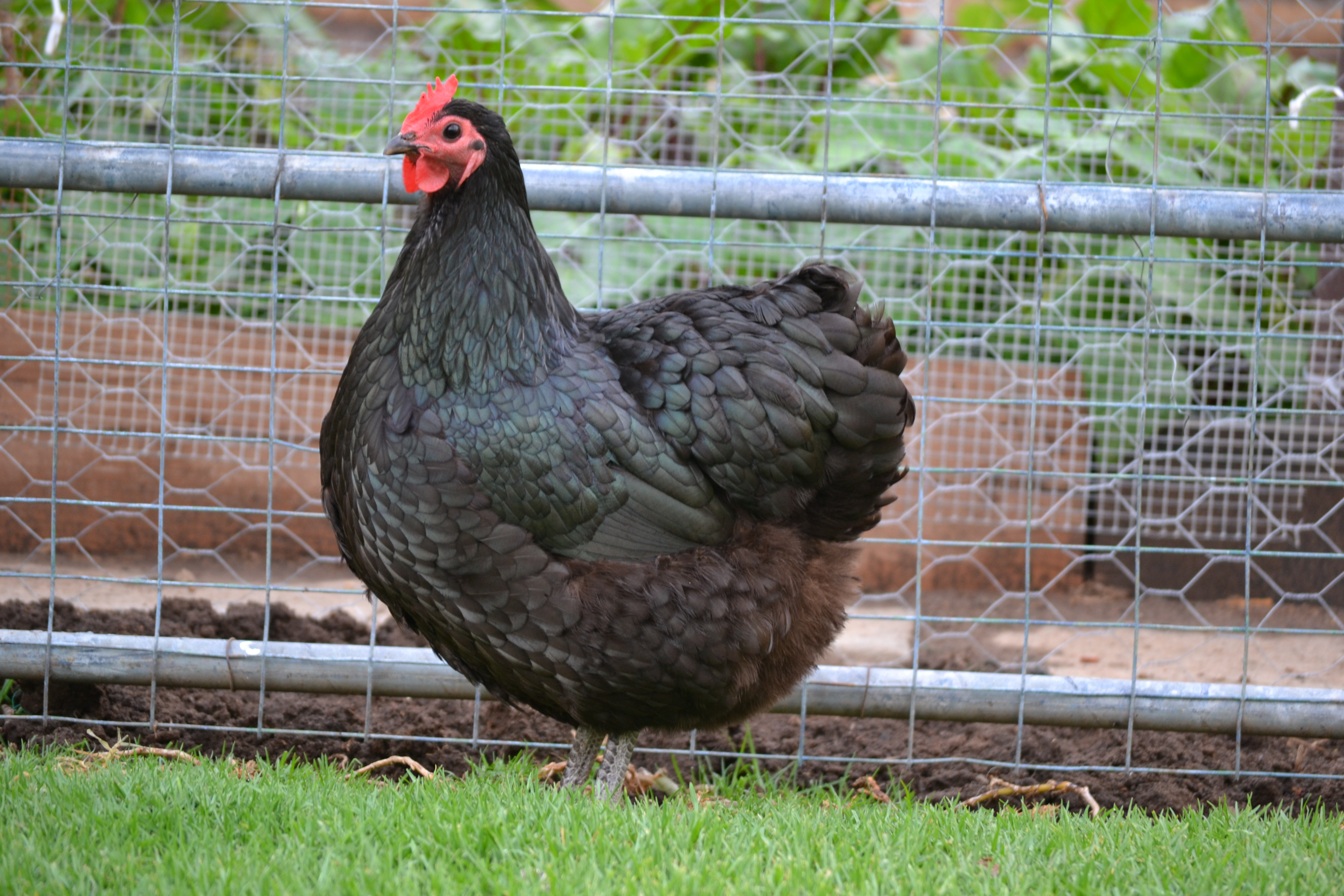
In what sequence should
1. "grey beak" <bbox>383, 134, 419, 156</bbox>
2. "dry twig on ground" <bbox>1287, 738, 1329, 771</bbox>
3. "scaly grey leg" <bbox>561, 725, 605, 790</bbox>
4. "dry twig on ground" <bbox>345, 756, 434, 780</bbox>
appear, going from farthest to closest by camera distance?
"dry twig on ground" <bbox>1287, 738, 1329, 771</bbox>
"dry twig on ground" <bbox>345, 756, 434, 780</bbox>
"scaly grey leg" <bbox>561, 725, 605, 790</bbox>
"grey beak" <bbox>383, 134, 419, 156</bbox>

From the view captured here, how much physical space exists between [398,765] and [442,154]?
1862 mm

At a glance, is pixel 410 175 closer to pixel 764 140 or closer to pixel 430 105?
pixel 430 105

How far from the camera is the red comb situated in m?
2.59

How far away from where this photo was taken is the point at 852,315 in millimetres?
2885

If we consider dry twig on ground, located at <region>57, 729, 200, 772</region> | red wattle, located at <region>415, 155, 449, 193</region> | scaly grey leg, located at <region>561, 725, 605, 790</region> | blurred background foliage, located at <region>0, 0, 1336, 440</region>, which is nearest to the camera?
red wattle, located at <region>415, 155, 449, 193</region>

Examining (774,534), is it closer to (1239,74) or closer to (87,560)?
(87,560)

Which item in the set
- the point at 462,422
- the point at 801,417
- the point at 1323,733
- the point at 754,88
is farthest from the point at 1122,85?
the point at 462,422

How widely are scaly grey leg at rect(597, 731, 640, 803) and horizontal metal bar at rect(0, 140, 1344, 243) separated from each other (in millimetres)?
1515

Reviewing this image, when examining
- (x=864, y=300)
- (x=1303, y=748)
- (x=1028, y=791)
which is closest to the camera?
(x=1028, y=791)

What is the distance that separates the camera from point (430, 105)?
8.55 feet

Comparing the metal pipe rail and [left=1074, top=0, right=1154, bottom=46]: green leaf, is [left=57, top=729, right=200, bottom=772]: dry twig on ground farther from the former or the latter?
[left=1074, top=0, right=1154, bottom=46]: green leaf

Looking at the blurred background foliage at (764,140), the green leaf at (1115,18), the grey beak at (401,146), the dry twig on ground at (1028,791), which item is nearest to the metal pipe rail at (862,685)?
the dry twig on ground at (1028,791)

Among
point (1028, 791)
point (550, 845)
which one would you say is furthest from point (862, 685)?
point (550, 845)

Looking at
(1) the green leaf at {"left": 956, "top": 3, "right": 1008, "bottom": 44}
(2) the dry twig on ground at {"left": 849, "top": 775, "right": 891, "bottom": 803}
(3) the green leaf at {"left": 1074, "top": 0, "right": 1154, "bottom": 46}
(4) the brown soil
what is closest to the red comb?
(4) the brown soil
